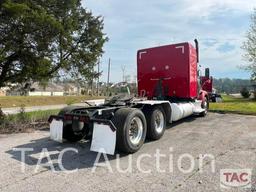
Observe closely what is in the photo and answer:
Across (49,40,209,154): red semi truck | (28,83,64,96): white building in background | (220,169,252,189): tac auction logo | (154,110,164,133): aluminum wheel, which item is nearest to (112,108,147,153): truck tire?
(49,40,209,154): red semi truck

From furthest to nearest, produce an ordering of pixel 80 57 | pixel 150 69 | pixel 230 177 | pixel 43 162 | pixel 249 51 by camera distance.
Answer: pixel 249 51 → pixel 80 57 → pixel 150 69 → pixel 43 162 → pixel 230 177

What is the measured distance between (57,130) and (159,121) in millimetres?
2812

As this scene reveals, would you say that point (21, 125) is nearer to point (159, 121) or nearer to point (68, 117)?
point (68, 117)

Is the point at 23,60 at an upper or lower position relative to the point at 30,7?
lower

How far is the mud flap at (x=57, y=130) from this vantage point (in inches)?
297

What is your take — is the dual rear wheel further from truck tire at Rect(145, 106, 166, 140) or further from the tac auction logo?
the tac auction logo

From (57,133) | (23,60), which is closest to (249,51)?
(23,60)

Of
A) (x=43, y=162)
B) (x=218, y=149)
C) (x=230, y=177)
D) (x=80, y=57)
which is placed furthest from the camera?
Answer: (x=80, y=57)

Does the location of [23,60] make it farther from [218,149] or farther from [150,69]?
[218,149]

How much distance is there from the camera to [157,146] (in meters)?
7.72

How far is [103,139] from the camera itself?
6496 millimetres

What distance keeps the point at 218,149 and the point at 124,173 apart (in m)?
2.72

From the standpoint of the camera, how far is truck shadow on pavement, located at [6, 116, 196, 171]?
6.19 meters

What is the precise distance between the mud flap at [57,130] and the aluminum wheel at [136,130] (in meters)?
1.64
